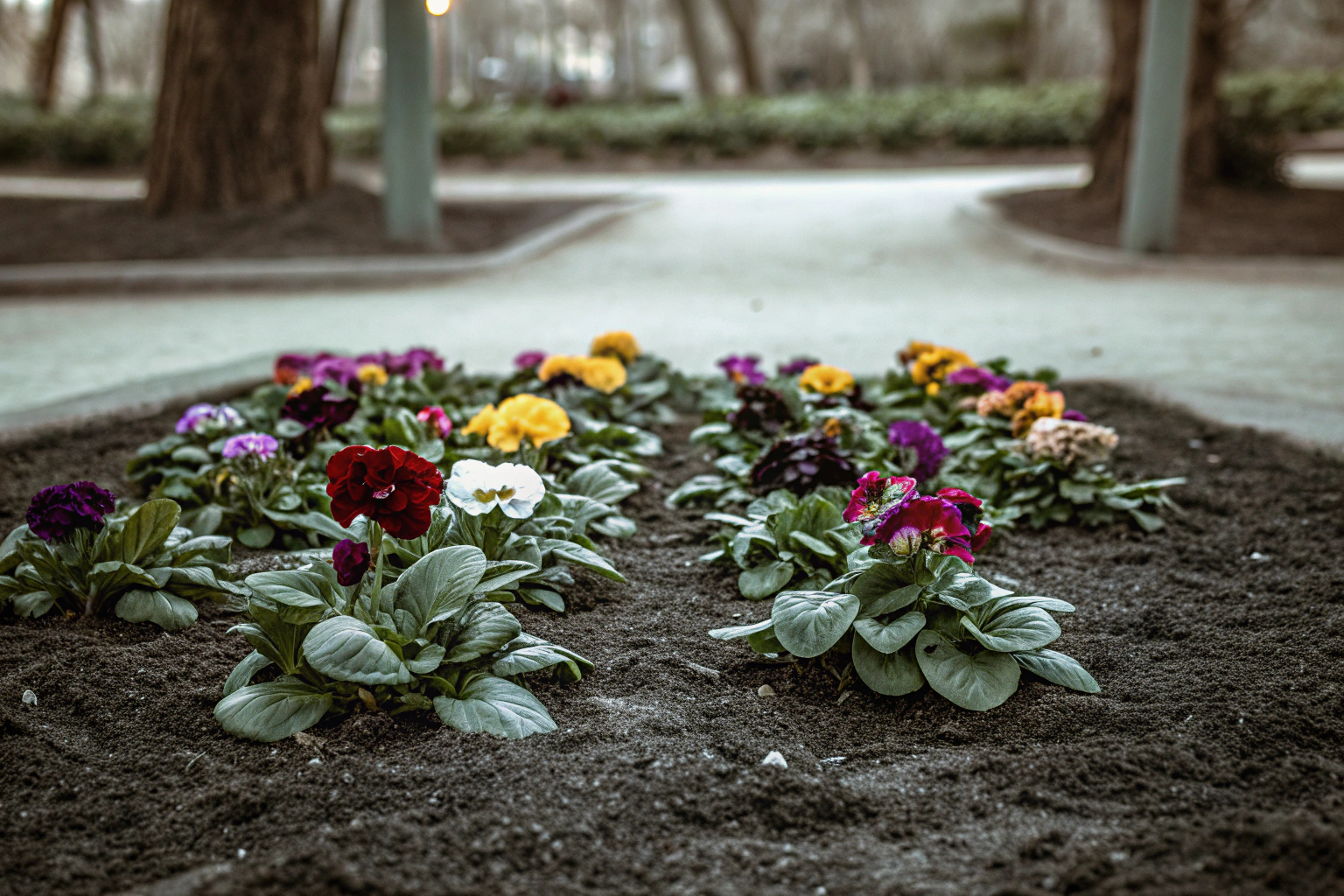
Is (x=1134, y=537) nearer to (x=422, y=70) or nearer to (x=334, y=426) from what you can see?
(x=334, y=426)

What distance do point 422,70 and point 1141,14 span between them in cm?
662

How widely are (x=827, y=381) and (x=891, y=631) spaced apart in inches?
75.0

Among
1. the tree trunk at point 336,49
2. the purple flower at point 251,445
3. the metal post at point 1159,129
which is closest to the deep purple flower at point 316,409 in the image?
the purple flower at point 251,445

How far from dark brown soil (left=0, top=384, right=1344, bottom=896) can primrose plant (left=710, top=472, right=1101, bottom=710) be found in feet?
0.20

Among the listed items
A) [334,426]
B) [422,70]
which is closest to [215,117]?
[422,70]

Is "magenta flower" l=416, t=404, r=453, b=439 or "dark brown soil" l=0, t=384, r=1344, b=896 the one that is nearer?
"dark brown soil" l=0, t=384, r=1344, b=896

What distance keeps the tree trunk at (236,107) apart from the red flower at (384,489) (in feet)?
29.2

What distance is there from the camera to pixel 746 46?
26891mm

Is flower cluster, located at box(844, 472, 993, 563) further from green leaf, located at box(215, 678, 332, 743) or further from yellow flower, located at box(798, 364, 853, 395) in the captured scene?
yellow flower, located at box(798, 364, 853, 395)

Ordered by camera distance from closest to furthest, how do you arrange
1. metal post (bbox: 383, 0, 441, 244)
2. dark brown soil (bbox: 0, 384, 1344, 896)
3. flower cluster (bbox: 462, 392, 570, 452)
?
dark brown soil (bbox: 0, 384, 1344, 896)
flower cluster (bbox: 462, 392, 570, 452)
metal post (bbox: 383, 0, 441, 244)

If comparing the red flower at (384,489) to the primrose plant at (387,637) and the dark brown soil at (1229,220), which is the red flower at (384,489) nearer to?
the primrose plant at (387,637)

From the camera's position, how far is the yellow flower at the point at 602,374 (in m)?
4.24

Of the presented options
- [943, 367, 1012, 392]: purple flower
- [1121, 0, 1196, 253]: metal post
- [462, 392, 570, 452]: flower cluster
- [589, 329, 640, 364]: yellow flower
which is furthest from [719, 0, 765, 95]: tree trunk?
[462, 392, 570, 452]: flower cluster

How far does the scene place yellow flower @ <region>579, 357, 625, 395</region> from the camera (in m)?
4.24
